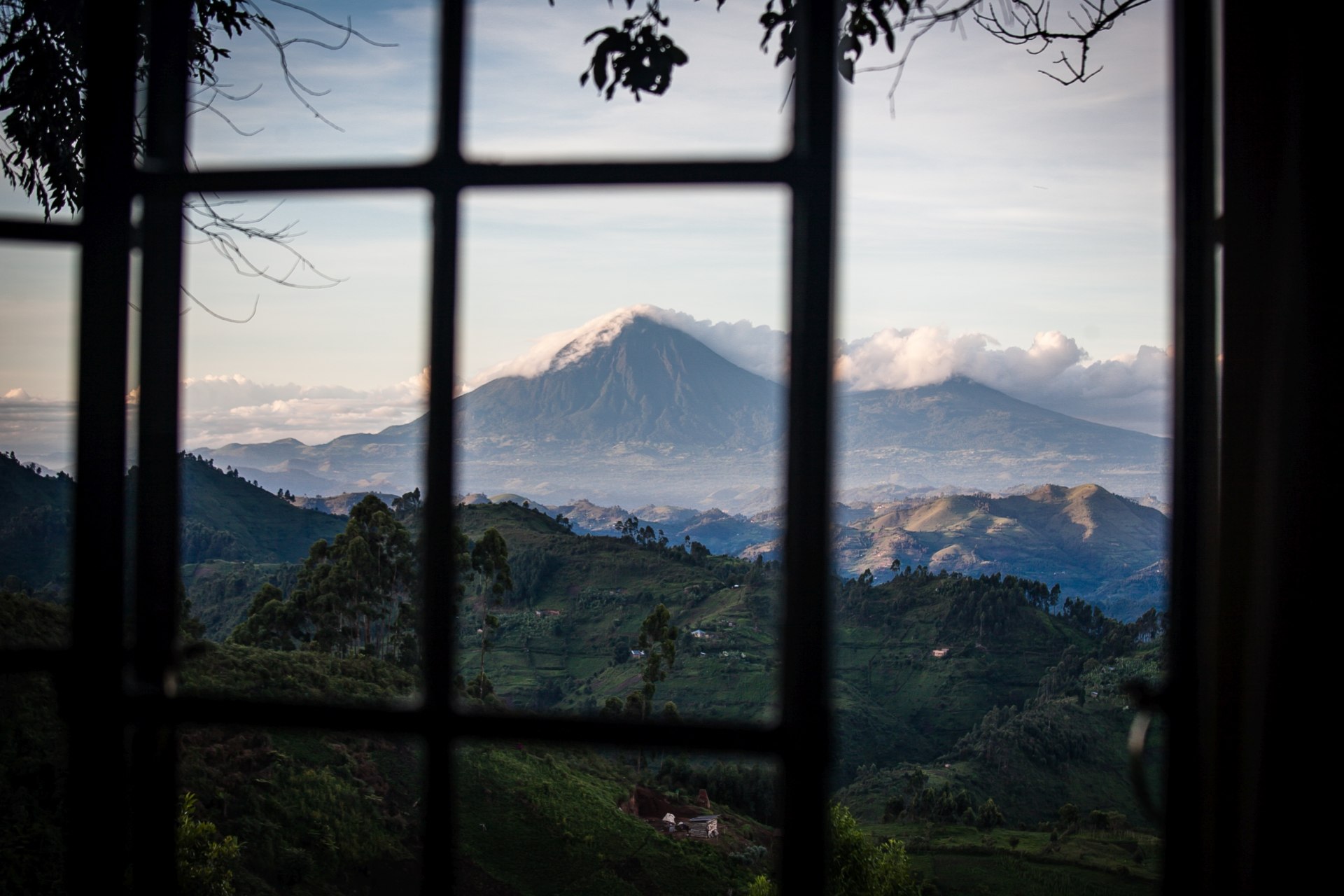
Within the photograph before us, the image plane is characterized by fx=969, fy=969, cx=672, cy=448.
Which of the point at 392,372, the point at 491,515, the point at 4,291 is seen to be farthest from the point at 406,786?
the point at 392,372

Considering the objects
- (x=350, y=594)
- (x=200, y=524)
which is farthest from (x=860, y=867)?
(x=200, y=524)

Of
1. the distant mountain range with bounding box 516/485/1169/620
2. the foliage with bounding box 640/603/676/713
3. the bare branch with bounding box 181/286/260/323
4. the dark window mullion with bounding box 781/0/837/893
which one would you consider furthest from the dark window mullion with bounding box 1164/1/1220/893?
the distant mountain range with bounding box 516/485/1169/620

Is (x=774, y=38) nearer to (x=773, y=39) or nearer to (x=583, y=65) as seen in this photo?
(x=773, y=39)

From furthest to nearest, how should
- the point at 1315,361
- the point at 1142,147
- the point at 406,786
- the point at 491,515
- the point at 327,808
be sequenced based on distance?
1. the point at 1142,147
2. the point at 491,515
3. the point at 406,786
4. the point at 327,808
5. the point at 1315,361

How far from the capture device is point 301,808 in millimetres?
13102

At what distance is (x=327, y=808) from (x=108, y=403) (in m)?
14.0

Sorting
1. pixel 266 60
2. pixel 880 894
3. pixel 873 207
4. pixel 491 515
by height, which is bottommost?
pixel 880 894

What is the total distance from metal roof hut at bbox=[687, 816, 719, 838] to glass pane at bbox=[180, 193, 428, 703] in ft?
20.3

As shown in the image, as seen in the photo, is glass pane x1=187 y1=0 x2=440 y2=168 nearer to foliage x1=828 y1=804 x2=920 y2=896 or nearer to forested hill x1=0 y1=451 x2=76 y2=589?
forested hill x1=0 y1=451 x2=76 y2=589

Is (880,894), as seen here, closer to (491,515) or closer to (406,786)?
(406,786)

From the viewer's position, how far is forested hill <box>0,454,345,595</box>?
630 inches

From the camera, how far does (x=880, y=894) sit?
1867 centimetres

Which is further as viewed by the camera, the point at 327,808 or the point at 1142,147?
the point at 1142,147

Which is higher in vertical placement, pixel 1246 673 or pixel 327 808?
pixel 1246 673
